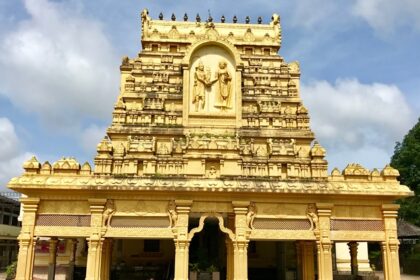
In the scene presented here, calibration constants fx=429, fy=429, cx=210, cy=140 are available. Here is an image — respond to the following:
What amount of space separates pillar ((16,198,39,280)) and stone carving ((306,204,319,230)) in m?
12.1

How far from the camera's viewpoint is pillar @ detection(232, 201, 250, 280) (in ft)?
61.1

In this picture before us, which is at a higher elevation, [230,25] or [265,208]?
[230,25]

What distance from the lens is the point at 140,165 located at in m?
22.0

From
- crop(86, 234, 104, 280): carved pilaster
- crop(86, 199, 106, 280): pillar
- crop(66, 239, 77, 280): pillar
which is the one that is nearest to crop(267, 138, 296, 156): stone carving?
crop(86, 199, 106, 280): pillar

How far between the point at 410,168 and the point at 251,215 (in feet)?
120

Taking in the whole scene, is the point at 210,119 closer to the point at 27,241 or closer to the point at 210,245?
the point at 210,245

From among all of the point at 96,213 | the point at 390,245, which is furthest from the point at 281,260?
the point at 96,213

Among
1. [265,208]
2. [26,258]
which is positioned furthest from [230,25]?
[26,258]

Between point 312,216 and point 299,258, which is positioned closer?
point 312,216

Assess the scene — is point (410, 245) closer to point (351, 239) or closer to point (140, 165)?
point (351, 239)

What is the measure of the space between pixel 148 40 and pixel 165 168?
46.2ft

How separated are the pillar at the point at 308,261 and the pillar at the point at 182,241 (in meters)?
7.03

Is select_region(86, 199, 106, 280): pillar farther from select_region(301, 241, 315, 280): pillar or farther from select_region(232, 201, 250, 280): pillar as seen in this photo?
select_region(301, 241, 315, 280): pillar

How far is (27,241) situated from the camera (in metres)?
18.5
